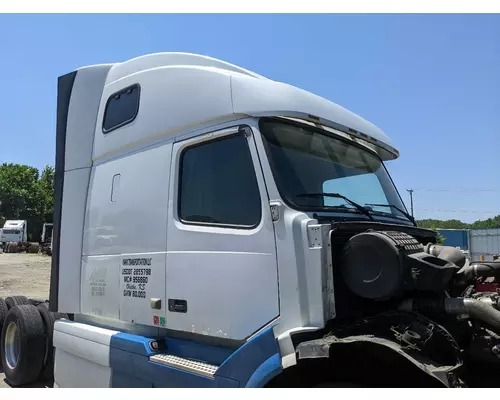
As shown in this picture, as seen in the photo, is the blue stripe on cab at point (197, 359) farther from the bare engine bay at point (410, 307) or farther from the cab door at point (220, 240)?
the bare engine bay at point (410, 307)

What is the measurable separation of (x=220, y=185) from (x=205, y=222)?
1.02 ft

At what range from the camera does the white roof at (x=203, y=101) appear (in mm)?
3500

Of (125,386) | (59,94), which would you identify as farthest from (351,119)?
(59,94)

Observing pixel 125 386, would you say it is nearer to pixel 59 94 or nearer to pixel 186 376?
pixel 186 376

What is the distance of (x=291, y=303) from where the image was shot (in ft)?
9.97

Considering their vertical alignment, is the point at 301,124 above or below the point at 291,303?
above

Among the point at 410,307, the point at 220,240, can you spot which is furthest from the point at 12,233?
the point at 410,307

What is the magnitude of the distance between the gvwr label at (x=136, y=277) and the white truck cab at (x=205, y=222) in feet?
0.05

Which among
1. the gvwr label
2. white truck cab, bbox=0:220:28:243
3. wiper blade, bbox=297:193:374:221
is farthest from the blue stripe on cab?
white truck cab, bbox=0:220:28:243

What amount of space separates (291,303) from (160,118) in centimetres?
207

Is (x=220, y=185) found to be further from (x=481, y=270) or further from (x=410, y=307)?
(x=481, y=270)

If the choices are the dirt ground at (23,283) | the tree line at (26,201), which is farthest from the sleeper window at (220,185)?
the tree line at (26,201)

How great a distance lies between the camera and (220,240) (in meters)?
3.46

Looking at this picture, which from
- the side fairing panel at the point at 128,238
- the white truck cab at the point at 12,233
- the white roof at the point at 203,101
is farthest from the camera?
the white truck cab at the point at 12,233
